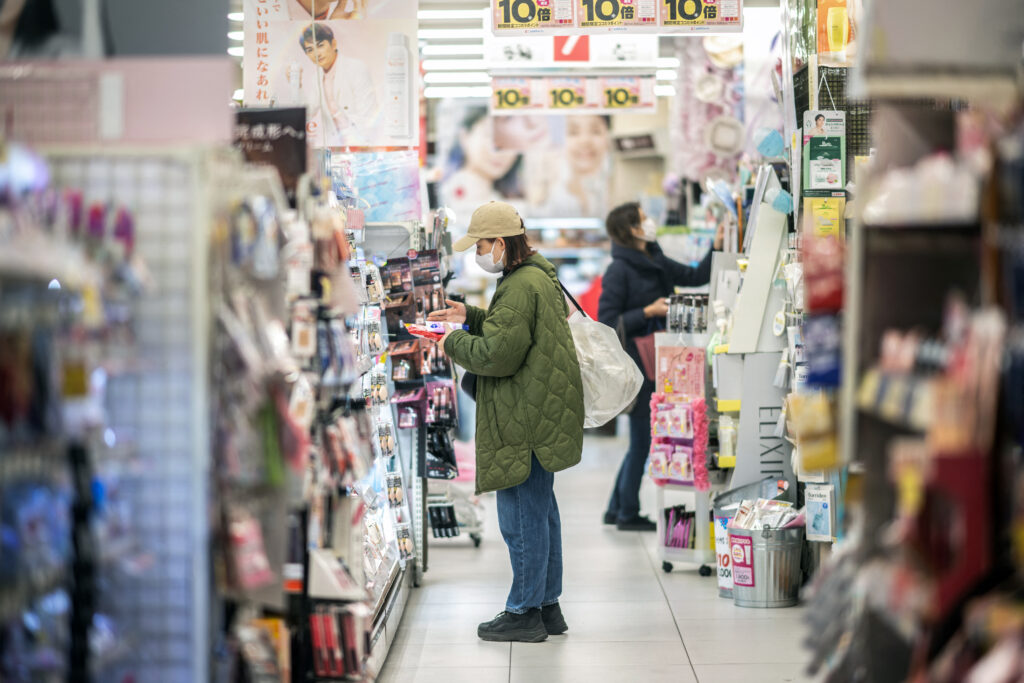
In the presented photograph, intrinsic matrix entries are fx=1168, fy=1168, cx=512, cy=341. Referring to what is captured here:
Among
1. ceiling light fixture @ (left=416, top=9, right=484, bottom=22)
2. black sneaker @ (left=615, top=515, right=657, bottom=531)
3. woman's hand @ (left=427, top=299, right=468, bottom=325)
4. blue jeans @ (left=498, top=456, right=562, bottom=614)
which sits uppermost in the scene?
ceiling light fixture @ (left=416, top=9, right=484, bottom=22)

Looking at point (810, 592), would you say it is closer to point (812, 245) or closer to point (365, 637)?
point (812, 245)

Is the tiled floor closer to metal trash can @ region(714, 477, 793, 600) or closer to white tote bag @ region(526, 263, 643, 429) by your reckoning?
metal trash can @ region(714, 477, 793, 600)

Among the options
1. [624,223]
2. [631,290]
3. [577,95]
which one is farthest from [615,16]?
[577,95]

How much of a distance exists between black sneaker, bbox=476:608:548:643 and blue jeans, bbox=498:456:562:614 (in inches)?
1.4

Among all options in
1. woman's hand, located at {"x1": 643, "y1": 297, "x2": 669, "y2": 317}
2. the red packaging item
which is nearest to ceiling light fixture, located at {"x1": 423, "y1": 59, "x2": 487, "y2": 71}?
woman's hand, located at {"x1": 643, "y1": 297, "x2": 669, "y2": 317}

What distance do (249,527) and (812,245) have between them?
1.35m

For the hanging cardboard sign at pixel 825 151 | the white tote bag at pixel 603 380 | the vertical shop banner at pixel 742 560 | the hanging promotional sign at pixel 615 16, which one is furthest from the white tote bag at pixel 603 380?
the hanging promotional sign at pixel 615 16

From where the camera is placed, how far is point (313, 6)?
18.0ft

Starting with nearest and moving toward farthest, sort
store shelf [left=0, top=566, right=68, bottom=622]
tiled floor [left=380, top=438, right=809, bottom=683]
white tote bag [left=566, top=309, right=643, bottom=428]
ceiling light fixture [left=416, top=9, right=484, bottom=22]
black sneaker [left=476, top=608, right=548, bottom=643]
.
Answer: store shelf [left=0, top=566, right=68, bottom=622]
tiled floor [left=380, top=438, right=809, bottom=683]
black sneaker [left=476, top=608, right=548, bottom=643]
white tote bag [left=566, top=309, right=643, bottom=428]
ceiling light fixture [left=416, top=9, right=484, bottom=22]

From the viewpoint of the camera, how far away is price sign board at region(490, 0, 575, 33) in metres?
6.58

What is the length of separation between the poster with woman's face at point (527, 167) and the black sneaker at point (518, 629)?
11.6 meters

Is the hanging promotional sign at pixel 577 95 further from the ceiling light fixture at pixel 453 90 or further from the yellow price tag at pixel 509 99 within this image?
the ceiling light fixture at pixel 453 90

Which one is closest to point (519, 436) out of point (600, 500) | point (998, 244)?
point (998, 244)

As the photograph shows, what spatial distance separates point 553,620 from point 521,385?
1097mm
